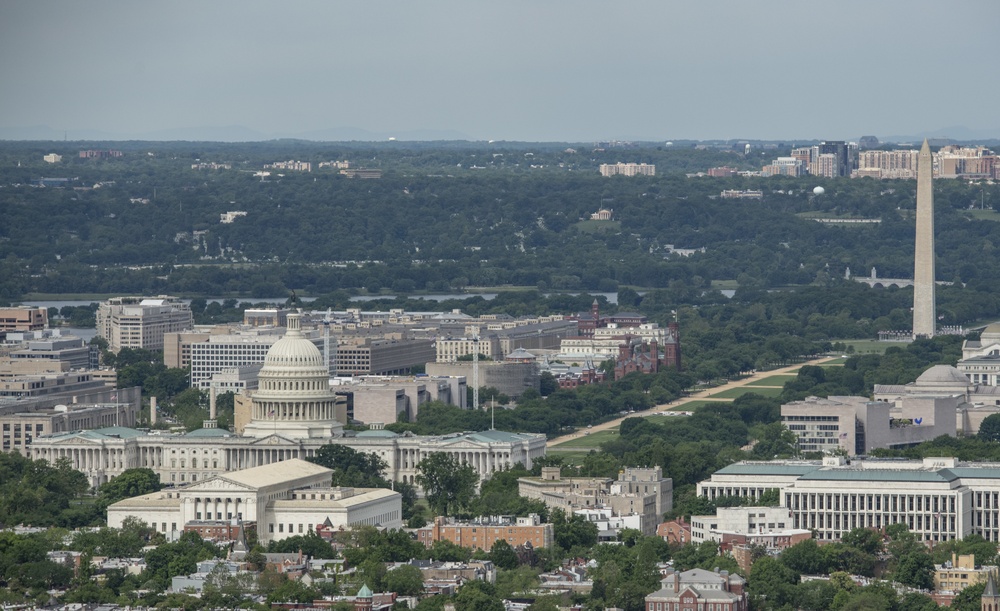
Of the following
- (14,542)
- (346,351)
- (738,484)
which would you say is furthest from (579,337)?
(14,542)

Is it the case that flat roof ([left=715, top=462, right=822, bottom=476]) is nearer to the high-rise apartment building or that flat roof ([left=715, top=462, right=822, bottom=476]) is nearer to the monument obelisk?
the high-rise apartment building

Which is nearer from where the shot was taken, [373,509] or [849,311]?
[373,509]

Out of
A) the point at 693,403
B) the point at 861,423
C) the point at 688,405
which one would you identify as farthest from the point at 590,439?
the point at 693,403

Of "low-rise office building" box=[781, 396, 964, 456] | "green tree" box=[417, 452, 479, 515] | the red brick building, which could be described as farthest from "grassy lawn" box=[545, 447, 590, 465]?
the red brick building

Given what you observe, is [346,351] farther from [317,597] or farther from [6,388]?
[317,597]

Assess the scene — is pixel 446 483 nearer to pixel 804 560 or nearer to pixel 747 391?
pixel 804 560

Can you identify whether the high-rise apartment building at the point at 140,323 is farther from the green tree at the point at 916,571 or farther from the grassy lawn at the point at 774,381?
the green tree at the point at 916,571

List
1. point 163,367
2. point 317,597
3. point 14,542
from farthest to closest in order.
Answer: point 163,367, point 14,542, point 317,597
